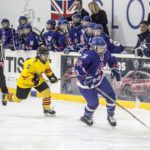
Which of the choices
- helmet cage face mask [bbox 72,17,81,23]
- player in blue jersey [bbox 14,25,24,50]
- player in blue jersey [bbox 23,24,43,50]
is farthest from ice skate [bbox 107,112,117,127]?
player in blue jersey [bbox 14,25,24,50]

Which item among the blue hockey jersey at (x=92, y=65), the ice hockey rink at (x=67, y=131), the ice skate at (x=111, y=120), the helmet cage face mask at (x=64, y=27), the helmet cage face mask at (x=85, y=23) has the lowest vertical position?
the ice hockey rink at (x=67, y=131)

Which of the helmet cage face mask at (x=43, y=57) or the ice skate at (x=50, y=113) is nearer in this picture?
the helmet cage face mask at (x=43, y=57)

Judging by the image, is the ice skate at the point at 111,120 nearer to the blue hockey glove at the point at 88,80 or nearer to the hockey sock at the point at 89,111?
the hockey sock at the point at 89,111

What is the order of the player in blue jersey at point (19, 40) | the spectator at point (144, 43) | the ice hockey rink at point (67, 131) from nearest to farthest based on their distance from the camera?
the ice hockey rink at point (67, 131) → the spectator at point (144, 43) → the player in blue jersey at point (19, 40)

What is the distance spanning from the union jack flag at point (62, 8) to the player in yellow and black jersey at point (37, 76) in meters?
3.52

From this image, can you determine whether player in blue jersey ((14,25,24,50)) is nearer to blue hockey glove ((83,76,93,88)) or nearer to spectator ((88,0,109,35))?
spectator ((88,0,109,35))

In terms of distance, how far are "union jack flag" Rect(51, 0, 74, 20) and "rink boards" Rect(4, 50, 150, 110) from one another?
4.68 feet

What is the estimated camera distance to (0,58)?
29.3 ft

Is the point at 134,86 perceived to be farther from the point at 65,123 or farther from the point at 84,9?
the point at 84,9

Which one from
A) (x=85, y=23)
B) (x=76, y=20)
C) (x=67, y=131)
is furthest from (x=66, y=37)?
(x=67, y=131)

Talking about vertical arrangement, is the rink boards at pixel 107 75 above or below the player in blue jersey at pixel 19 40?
below

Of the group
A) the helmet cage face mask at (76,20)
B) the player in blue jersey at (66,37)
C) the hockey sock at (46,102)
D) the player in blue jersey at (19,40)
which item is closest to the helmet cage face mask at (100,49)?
the hockey sock at (46,102)

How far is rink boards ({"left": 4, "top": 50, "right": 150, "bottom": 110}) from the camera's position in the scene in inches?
332

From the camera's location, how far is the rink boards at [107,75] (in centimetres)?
845
